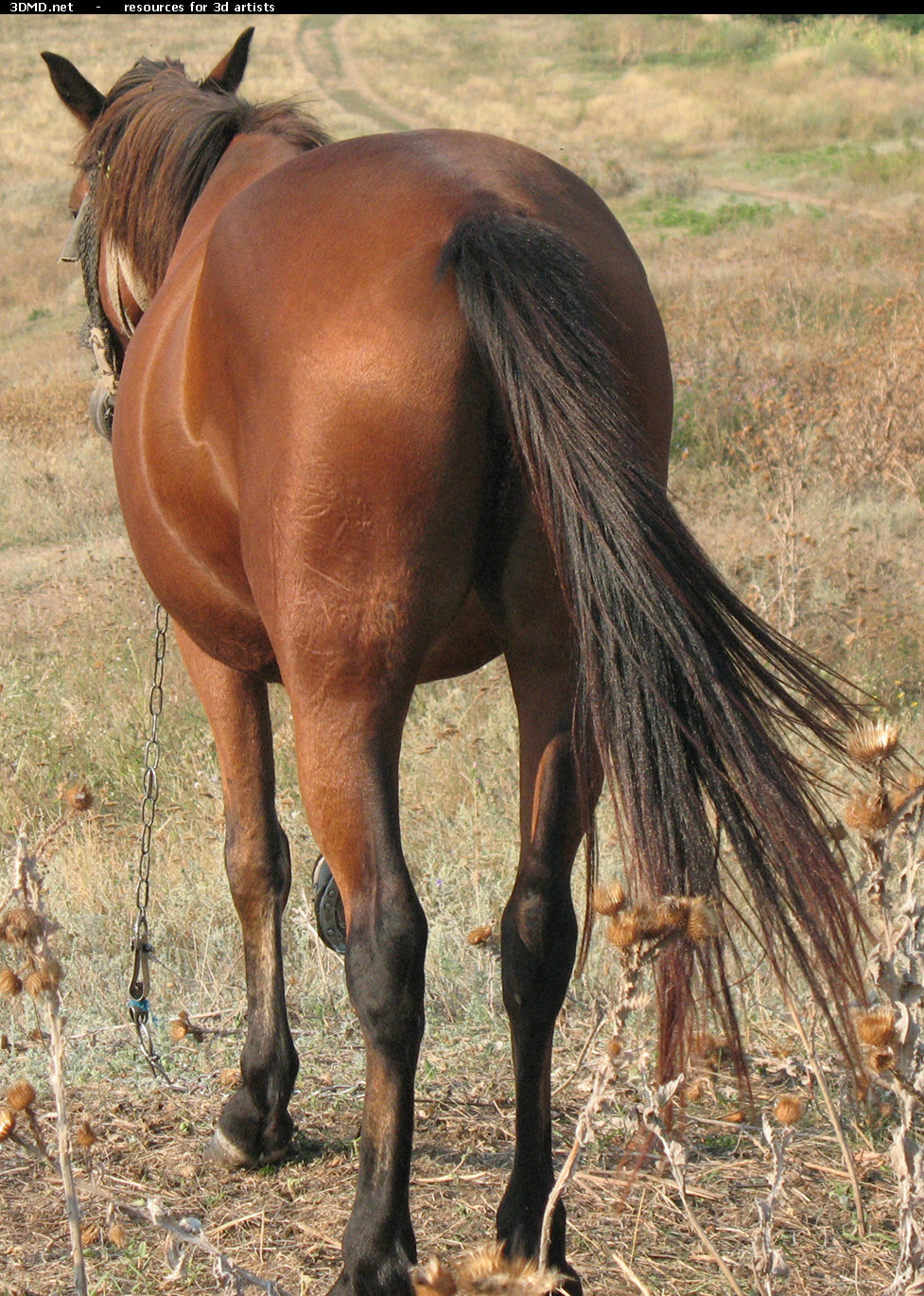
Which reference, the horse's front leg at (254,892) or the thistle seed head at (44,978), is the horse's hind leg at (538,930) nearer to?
the horse's front leg at (254,892)

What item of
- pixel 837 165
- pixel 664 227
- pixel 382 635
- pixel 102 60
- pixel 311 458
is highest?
pixel 102 60

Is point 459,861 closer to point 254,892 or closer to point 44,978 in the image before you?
point 254,892

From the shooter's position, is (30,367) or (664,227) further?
(664,227)

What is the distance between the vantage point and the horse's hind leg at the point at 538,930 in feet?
7.45

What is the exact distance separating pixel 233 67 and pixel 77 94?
49 centimetres

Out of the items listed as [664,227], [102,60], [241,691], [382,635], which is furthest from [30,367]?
[102,60]

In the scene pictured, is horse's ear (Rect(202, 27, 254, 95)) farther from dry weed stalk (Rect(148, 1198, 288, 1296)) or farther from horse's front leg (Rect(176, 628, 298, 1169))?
dry weed stalk (Rect(148, 1198, 288, 1296))

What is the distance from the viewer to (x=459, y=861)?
444cm

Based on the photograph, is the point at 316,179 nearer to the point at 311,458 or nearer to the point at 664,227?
the point at 311,458

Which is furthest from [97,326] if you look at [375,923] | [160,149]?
[375,923]

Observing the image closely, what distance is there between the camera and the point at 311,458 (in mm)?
2059

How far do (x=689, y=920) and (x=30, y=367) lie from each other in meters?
15.4

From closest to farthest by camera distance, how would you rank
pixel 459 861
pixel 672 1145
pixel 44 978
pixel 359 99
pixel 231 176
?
pixel 44 978
pixel 672 1145
pixel 231 176
pixel 459 861
pixel 359 99

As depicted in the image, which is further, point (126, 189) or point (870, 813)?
point (126, 189)
